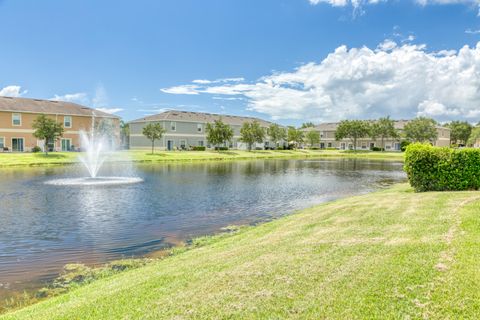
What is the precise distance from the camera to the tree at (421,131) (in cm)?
9050

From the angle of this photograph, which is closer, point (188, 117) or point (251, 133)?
point (251, 133)

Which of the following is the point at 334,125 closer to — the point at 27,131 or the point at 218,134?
the point at 218,134

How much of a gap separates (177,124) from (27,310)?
2815 inches

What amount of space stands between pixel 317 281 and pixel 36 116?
62.1 metres

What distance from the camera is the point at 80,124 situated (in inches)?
2494

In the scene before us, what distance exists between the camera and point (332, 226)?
1071 cm

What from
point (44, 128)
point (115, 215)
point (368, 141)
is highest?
point (44, 128)

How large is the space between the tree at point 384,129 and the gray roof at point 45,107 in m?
65.5

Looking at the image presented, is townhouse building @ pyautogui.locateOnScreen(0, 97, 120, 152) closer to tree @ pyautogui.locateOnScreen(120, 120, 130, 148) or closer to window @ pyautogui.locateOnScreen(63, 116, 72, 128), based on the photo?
window @ pyautogui.locateOnScreen(63, 116, 72, 128)

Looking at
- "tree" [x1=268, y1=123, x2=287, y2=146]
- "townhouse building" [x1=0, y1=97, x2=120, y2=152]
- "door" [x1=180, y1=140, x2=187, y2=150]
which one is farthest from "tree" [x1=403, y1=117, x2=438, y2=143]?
"townhouse building" [x1=0, y1=97, x2=120, y2=152]

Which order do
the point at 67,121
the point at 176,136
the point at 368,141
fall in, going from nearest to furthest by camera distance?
1. the point at 67,121
2. the point at 176,136
3. the point at 368,141

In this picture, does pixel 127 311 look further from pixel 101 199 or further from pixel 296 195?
pixel 296 195

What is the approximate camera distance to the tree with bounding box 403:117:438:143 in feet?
297

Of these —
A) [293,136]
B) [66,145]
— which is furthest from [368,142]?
[66,145]
